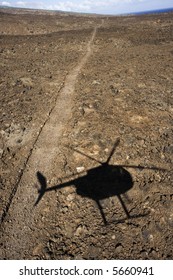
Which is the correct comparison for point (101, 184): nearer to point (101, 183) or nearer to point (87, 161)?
point (101, 183)

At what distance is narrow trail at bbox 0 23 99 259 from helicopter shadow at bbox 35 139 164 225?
1.26 ft

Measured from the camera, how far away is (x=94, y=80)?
67.3 ft

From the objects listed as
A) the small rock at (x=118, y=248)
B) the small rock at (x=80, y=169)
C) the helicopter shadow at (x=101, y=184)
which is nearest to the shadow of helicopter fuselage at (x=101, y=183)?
the helicopter shadow at (x=101, y=184)

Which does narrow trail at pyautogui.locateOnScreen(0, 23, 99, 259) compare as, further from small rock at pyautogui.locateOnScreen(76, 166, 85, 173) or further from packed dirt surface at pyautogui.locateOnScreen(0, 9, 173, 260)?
small rock at pyautogui.locateOnScreen(76, 166, 85, 173)

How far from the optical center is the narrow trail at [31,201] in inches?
349

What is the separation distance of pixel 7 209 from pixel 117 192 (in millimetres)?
4312

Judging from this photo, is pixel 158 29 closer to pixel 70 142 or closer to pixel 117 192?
pixel 70 142

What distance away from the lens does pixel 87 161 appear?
12188 millimetres

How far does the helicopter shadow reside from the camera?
10.3m

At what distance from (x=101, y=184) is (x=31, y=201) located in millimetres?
2872

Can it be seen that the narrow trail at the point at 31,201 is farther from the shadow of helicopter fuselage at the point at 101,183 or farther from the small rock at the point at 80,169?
the small rock at the point at 80,169

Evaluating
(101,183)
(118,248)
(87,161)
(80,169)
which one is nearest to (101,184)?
(101,183)
